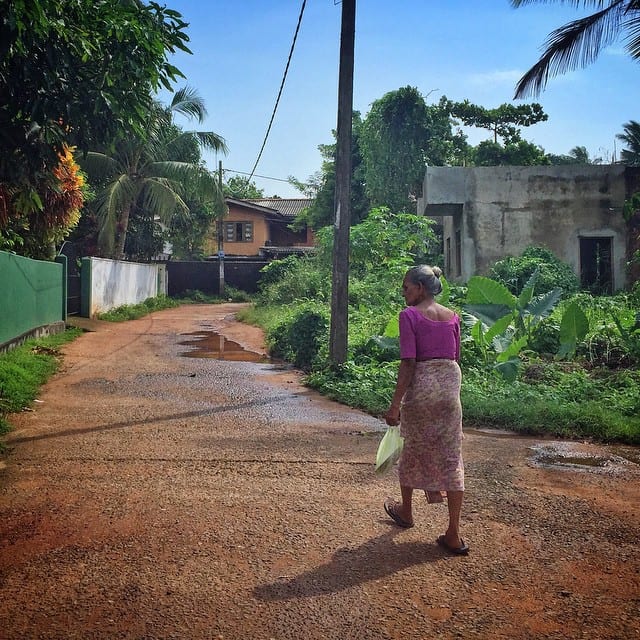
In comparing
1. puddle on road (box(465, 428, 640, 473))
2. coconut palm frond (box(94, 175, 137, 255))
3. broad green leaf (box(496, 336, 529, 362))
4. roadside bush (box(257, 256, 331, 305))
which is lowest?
puddle on road (box(465, 428, 640, 473))

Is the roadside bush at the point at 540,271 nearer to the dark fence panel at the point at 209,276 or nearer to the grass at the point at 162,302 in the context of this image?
the grass at the point at 162,302

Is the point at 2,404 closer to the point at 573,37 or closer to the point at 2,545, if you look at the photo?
the point at 2,545

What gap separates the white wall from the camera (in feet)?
62.6

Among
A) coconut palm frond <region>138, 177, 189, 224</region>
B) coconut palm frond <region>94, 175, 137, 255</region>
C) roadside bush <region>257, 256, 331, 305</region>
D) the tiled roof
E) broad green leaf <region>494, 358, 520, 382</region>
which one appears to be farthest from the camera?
the tiled roof

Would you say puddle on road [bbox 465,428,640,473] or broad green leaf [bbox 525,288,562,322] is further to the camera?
broad green leaf [bbox 525,288,562,322]

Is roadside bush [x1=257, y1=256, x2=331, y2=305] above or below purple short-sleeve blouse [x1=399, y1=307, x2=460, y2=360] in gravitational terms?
above

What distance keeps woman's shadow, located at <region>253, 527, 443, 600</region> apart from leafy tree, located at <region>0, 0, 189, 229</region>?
4.50 metres

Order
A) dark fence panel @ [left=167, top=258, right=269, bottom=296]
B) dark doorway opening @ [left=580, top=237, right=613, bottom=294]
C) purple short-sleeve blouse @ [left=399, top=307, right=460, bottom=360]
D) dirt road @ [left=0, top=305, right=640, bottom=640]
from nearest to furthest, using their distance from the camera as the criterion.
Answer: dirt road @ [left=0, top=305, right=640, bottom=640], purple short-sleeve blouse @ [left=399, top=307, right=460, bottom=360], dark doorway opening @ [left=580, top=237, right=613, bottom=294], dark fence panel @ [left=167, top=258, right=269, bottom=296]

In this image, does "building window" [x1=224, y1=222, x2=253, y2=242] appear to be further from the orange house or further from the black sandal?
the black sandal

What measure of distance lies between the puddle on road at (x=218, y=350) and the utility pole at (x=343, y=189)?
10.4 ft

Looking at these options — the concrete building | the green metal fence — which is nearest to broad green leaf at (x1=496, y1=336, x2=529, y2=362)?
the green metal fence

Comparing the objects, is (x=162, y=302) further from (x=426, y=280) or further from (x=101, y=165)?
(x=426, y=280)

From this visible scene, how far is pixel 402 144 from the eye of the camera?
98.6 ft

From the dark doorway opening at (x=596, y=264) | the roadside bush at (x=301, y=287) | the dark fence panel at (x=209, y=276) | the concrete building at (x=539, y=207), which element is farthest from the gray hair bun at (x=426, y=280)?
the dark fence panel at (x=209, y=276)
